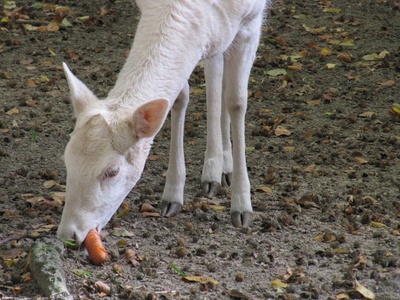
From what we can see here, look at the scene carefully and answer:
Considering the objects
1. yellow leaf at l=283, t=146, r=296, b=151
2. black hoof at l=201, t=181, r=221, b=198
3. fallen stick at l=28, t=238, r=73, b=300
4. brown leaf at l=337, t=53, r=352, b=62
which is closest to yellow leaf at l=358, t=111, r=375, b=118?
yellow leaf at l=283, t=146, r=296, b=151

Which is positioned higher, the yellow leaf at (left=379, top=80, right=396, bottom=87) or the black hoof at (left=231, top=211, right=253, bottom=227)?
the yellow leaf at (left=379, top=80, right=396, bottom=87)

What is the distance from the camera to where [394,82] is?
8.81 metres

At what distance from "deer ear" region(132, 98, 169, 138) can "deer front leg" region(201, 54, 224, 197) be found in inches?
71.4

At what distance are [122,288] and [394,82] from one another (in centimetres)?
497

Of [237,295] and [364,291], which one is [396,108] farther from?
[237,295]

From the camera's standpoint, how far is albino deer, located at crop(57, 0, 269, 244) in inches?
183

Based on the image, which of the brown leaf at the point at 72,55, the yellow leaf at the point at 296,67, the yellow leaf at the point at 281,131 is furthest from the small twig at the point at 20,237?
the yellow leaf at the point at 296,67

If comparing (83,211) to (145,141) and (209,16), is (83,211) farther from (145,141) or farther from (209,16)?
(209,16)

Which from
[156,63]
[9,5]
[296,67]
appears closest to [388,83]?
[296,67]

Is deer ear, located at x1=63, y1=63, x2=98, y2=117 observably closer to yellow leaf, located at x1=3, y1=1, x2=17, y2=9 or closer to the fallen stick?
the fallen stick

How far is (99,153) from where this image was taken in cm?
463

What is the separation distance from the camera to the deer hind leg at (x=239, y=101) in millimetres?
5988

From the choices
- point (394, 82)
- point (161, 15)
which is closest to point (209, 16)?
point (161, 15)

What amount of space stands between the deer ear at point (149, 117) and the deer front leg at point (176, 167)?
4.81 feet
